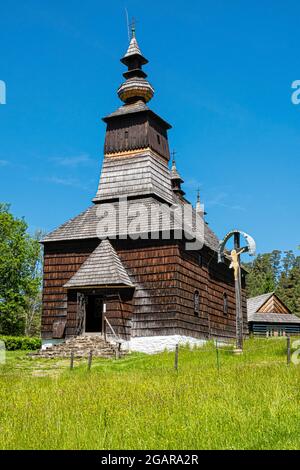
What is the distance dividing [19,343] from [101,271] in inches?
385

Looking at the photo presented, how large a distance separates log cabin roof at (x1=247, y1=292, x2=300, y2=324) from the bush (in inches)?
863

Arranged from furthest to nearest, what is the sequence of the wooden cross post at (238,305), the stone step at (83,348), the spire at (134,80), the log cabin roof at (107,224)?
the spire at (134,80), the log cabin roof at (107,224), the stone step at (83,348), the wooden cross post at (238,305)

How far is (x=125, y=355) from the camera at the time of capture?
942 inches

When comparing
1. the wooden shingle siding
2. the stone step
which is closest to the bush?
the wooden shingle siding

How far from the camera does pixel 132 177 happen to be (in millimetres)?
29812

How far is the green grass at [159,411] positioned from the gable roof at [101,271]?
34.1ft

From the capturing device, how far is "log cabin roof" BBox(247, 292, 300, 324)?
1917 inches

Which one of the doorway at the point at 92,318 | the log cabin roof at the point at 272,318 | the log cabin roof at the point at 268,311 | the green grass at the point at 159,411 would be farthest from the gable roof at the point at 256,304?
the green grass at the point at 159,411

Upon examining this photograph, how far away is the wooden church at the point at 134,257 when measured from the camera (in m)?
25.3

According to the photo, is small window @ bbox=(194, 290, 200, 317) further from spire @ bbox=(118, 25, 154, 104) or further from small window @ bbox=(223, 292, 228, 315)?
spire @ bbox=(118, 25, 154, 104)

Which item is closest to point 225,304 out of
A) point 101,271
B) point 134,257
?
point 134,257

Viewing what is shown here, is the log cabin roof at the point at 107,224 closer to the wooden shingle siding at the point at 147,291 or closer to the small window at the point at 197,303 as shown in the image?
the wooden shingle siding at the point at 147,291

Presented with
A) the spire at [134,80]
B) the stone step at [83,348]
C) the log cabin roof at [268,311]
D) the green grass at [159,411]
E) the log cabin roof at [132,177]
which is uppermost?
the spire at [134,80]
